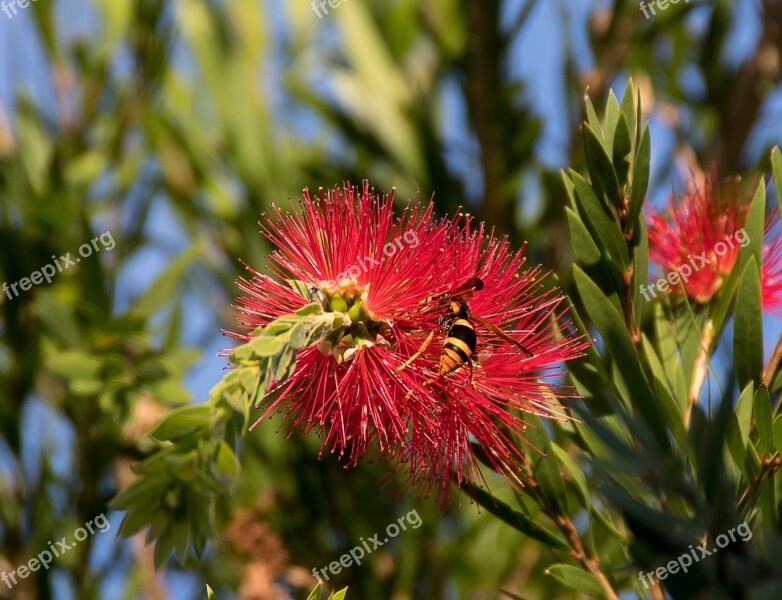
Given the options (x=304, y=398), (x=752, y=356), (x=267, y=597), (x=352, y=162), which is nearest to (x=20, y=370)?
(x=267, y=597)

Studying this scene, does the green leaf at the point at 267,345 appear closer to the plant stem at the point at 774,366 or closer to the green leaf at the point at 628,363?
the green leaf at the point at 628,363

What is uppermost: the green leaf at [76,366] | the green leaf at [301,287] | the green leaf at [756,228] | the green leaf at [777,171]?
the green leaf at [76,366]

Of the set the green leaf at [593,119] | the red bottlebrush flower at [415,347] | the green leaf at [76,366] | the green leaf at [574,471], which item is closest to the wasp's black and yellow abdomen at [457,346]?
the red bottlebrush flower at [415,347]

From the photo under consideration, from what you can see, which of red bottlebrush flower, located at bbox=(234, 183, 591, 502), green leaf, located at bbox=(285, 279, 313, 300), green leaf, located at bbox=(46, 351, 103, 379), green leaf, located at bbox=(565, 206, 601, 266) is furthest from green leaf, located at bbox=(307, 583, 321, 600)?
green leaf, located at bbox=(46, 351, 103, 379)

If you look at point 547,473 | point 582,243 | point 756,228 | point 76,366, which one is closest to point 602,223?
point 582,243

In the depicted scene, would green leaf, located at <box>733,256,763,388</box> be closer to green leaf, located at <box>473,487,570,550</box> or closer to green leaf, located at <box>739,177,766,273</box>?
green leaf, located at <box>739,177,766,273</box>

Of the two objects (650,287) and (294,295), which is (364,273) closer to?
(294,295)

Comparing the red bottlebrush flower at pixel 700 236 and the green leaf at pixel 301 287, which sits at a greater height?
the green leaf at pixel 301 287
